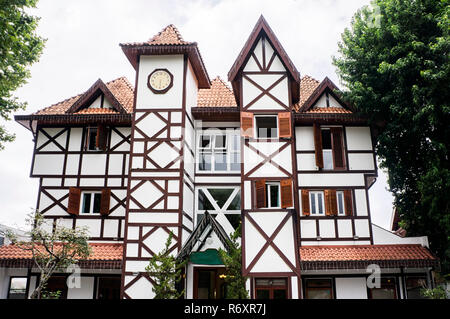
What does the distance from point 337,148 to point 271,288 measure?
6495 millimetres

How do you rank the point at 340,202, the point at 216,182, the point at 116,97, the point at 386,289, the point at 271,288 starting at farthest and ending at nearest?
the point at 116,97
the point at 216,182
the point at 340,202
the point at 386,289
the point at 271,288

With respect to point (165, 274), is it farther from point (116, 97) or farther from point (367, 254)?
point (116, 97)

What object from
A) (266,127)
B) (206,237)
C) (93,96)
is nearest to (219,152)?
(266,127)

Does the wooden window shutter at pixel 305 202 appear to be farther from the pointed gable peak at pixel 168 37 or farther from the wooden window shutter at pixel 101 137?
the wooden window shutter at pixel 101 137

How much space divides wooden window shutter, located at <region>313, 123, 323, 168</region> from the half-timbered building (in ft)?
0.18

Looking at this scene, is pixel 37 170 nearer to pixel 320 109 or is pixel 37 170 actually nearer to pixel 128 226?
pixel 128 226

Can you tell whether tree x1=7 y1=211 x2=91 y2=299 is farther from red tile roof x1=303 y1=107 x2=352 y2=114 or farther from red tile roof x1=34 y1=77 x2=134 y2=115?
red tile roof x1=303 y1=107 x2=352 y2=114

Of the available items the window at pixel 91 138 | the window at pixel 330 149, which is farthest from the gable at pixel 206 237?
the window at pixel 91 138

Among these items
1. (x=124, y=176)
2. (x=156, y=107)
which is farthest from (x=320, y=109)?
(x=124, y=176)

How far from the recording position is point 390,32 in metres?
16.3

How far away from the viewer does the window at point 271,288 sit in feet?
48.1

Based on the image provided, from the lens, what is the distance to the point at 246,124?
53.6ft

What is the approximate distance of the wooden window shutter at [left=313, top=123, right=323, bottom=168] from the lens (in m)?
17.0
